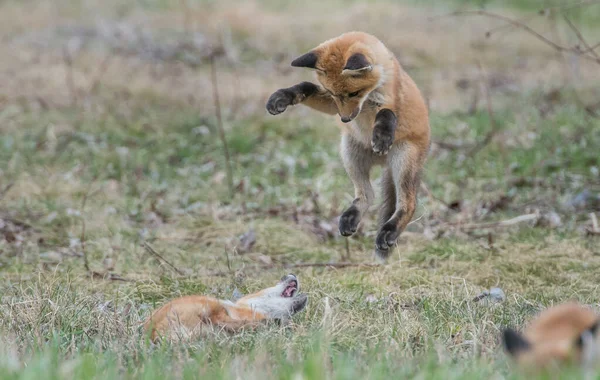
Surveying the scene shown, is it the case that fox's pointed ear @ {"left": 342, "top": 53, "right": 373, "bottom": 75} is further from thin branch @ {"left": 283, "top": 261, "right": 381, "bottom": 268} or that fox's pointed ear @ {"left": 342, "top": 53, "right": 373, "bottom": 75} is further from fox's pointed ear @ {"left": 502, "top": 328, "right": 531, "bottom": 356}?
fox's pointed ear @ {"left": 502, "top": 328, "right": 531, "bottom": 356}

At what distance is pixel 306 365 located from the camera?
361cm

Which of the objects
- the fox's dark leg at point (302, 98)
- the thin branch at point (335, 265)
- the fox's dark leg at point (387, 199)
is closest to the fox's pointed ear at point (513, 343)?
the fox's dark leg at point (302, 98)

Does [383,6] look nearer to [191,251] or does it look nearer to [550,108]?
[550,108]

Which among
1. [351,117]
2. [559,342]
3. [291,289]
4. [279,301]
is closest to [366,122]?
[351,117]

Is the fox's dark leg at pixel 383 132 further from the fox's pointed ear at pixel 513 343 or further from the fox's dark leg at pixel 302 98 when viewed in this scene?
the fox's pointed ear at pixel 513 343

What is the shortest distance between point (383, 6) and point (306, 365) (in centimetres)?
1785

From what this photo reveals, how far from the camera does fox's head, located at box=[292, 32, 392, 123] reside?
245 inches

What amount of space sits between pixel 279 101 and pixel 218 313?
73.1 inches

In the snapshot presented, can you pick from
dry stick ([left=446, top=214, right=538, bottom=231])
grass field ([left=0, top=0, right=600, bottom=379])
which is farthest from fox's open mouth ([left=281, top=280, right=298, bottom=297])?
dry stick ([left=446, top=214, right=538, bottom=231])

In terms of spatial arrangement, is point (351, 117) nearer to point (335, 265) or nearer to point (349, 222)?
point (349, 222)

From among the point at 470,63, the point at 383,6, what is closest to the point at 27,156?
the point at 470,63

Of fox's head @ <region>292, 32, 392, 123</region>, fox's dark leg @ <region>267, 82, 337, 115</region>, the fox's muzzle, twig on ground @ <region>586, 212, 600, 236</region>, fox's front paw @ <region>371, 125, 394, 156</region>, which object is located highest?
fox's head @ <region>292, 32, 392, 123</region>

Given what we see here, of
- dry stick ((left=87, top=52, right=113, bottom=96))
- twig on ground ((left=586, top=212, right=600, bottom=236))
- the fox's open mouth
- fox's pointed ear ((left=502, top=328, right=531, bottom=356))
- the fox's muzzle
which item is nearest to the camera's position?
fox's pointed ear ((left=502, top=328, right=531, bottom=356))

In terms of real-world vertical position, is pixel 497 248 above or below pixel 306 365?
below
